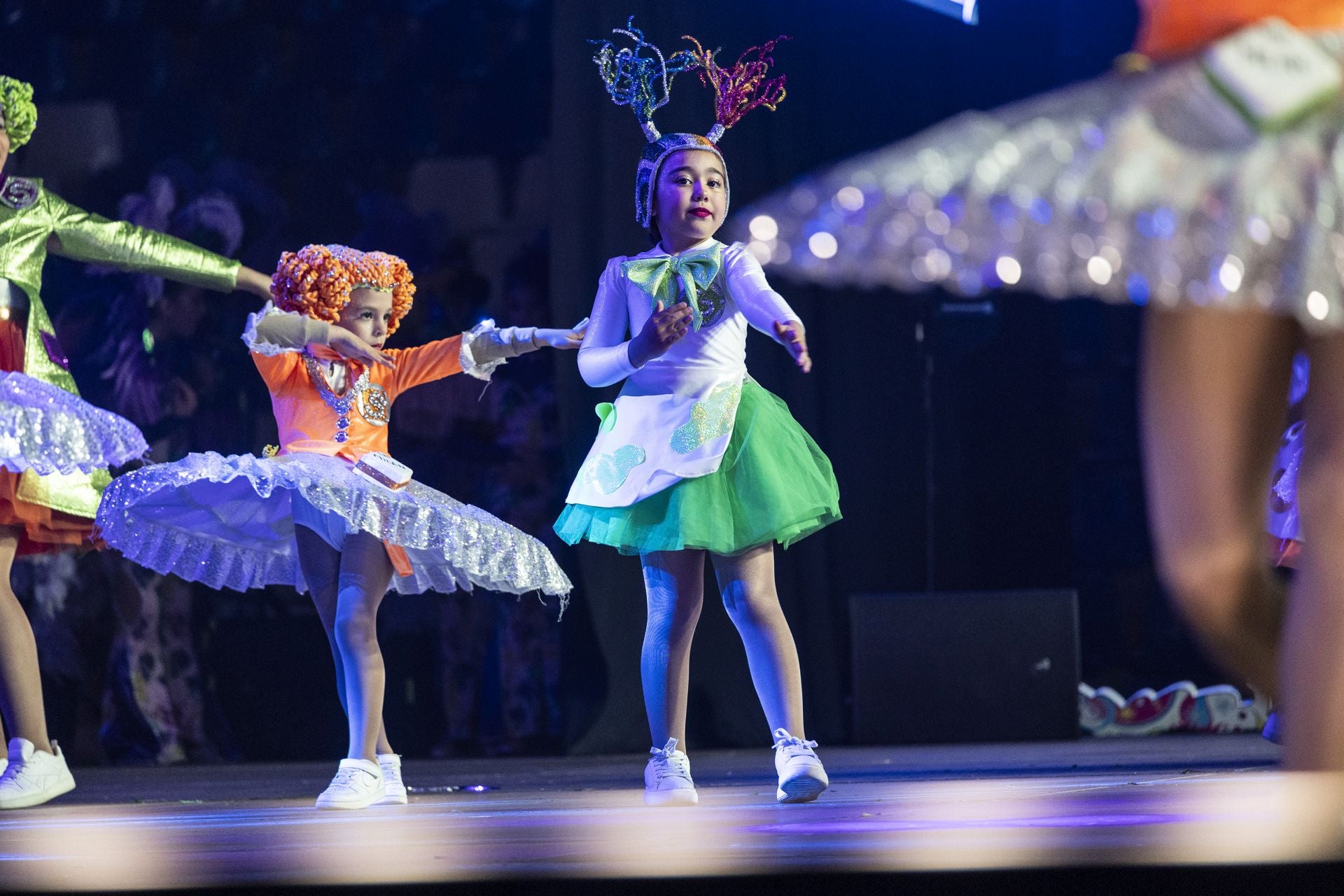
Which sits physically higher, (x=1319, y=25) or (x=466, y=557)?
(x=1319, y=25)

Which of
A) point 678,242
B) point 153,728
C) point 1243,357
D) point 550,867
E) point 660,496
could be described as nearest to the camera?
point 550,867

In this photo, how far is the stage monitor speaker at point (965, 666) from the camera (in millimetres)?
3900

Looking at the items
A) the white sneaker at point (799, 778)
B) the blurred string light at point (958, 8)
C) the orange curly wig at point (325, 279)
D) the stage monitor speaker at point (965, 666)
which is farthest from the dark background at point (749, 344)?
the white sneaker at point (799, 778)

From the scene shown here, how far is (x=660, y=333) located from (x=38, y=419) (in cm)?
121

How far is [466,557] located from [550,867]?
67.2 inches

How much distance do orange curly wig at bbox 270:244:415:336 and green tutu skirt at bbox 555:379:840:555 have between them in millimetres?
697

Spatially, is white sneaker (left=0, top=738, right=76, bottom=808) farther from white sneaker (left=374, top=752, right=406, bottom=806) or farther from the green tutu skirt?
the green tutu skirt

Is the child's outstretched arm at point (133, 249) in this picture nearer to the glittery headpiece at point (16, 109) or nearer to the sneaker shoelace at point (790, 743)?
the glittery headpiece at point (16, 109)

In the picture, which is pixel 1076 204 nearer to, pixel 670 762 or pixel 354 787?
pixel 670 762

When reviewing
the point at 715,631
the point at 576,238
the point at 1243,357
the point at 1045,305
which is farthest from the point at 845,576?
the point at 1243,357

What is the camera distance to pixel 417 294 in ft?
13.7

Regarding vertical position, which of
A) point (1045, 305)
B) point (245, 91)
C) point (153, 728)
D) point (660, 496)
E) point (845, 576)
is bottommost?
point (153, 728)

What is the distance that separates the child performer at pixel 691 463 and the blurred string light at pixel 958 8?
1.52 metres

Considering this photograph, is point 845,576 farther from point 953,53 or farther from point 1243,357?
point 1243,357
